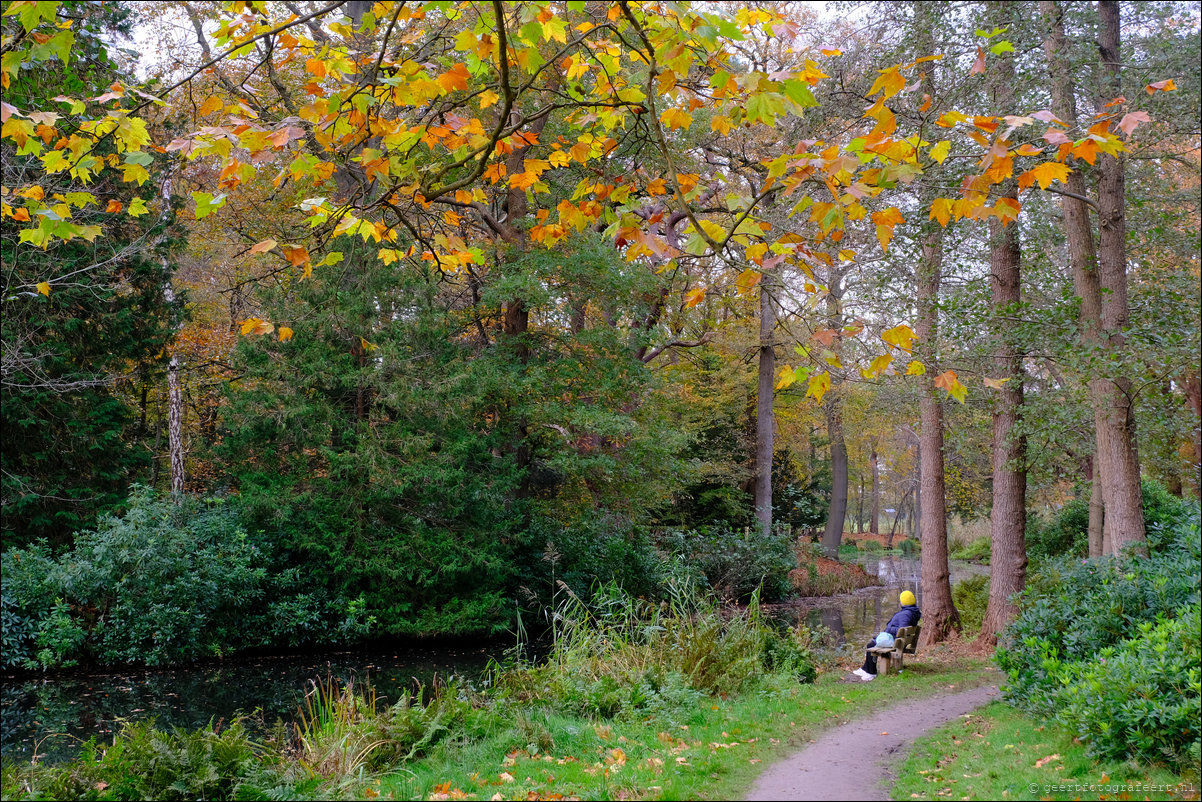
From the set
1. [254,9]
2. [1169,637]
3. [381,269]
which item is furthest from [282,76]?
[1169,637]

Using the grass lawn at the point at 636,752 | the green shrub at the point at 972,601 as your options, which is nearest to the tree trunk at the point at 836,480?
the green shrub at the point at 972,601

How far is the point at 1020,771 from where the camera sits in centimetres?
500

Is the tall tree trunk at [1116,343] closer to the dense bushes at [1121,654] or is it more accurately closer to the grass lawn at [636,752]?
the dense bushes at [1121,654]

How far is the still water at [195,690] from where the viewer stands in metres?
9.00

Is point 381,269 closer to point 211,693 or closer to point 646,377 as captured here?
point 646,377

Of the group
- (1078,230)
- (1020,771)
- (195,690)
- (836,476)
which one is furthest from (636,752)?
(836,476)

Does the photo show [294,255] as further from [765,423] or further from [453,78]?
[765,423]

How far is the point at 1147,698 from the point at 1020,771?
86cm

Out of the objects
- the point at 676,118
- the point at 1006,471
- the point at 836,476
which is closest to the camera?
the point at 676,118

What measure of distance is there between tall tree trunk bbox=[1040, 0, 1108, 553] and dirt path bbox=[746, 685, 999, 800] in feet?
8.40

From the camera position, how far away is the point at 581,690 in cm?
770

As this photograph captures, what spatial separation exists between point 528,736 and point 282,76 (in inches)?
544

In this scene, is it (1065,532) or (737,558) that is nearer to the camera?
(1065,532)

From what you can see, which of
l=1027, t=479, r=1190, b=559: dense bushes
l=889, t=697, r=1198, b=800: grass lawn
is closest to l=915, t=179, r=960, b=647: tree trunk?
l=1027, t=479, r=1190, b=559: dense bushes
